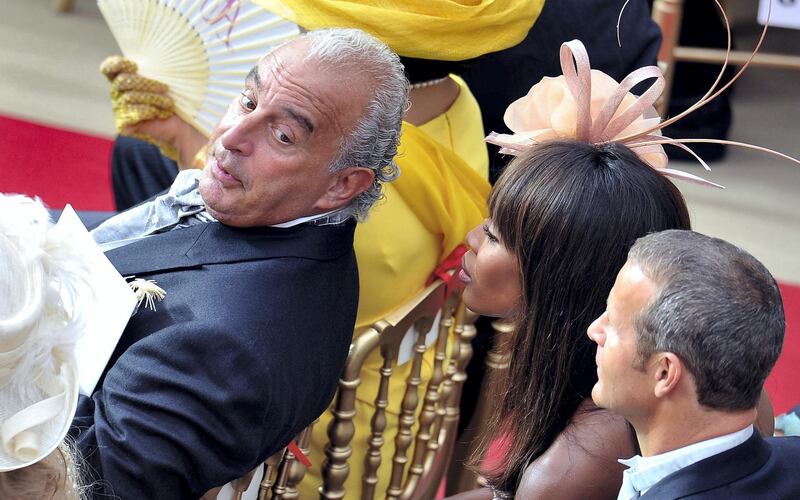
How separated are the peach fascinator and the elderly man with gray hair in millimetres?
247

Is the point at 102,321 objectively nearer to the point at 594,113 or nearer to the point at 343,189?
the point at 343,189

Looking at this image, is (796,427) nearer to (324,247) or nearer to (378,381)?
(378,381)

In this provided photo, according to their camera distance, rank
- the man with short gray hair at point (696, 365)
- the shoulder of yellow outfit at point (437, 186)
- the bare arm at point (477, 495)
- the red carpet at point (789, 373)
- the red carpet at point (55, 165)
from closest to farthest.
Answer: the man with short gray hair at point (696, 365) → the bare arm at point (477, 495) → the shoulder of yellow outfit at point (437, 186) → the red carpet at point (789, 373) → the red carpet at point (55, 165)

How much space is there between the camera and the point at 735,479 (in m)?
1.23

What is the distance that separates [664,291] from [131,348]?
0.76m

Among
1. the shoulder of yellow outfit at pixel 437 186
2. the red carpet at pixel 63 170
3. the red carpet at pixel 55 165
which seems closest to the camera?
the shoulder of yellow outfit at pixel 437 186

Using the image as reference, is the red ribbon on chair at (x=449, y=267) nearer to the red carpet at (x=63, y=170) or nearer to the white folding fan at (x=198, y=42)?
the white folding fan at (x=198, y=42)

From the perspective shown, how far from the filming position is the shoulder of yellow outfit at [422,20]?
1876mm

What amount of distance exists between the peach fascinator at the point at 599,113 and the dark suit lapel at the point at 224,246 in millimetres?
331

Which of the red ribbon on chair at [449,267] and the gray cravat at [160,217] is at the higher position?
the gray cravat at [160,217]

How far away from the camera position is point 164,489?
1.51 metres

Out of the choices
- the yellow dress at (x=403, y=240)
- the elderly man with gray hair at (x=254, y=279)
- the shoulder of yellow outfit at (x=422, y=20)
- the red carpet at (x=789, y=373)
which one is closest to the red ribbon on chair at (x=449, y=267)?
the yellow dress at (x=403, y=240)

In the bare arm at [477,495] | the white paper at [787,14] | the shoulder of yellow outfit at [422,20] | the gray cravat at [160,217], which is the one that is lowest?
the bare arm at [477,495]

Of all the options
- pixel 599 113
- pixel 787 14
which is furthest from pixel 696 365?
pixel 787 14
